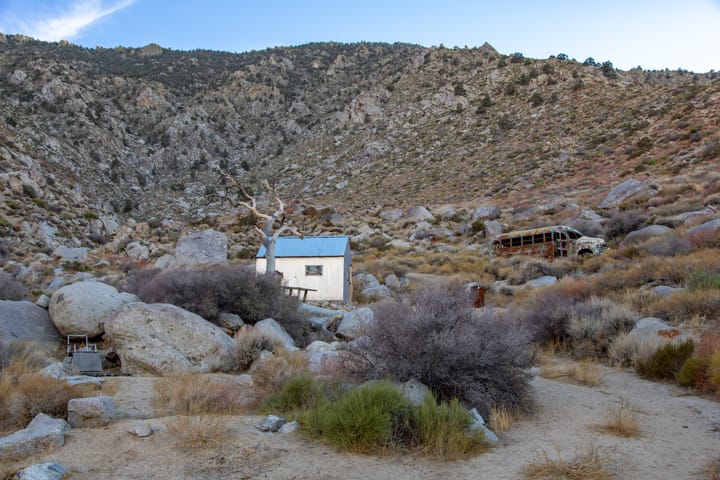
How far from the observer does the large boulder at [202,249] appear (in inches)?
1110

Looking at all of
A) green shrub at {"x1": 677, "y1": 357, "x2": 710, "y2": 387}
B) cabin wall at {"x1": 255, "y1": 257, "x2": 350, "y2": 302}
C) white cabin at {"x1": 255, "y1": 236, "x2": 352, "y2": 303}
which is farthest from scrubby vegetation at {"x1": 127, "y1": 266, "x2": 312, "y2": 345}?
cabin wall at {"x1": 255, "y1": 257, "x2": 350, "y2": 302}

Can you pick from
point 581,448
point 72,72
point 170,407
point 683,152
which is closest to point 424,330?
point 581,448

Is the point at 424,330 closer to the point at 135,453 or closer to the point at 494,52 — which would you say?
the point at 135,453

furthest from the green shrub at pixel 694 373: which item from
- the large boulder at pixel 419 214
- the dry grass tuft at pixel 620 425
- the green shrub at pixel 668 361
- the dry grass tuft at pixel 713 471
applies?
the large boulder at pixel 419 214

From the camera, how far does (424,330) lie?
22.9 feet

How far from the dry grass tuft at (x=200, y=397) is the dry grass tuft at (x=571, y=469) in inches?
142

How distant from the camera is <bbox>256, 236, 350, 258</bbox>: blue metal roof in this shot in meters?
23.1

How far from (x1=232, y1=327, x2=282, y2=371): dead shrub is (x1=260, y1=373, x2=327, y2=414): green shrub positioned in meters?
2.71

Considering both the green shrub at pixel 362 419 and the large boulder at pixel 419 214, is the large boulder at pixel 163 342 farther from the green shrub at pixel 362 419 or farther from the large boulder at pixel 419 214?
the large boulder at pixel 419 214

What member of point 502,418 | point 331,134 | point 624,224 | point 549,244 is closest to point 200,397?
point 502,418

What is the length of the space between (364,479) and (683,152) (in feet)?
140

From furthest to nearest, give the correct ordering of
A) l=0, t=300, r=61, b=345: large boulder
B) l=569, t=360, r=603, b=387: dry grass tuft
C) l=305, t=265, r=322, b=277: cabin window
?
l=305, t=265, r=322, b=277: cabin window < l=0, t=300, r=61, b=345: large boulder < l=569, t=360, r=603, b=387: dry grass tuft

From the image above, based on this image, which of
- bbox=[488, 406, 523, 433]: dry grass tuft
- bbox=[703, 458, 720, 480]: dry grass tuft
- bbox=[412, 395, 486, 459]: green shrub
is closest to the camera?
bbox=[703, 458, 720, 480]: dry grass tuft

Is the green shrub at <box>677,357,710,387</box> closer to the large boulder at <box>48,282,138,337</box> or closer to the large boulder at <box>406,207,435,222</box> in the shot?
the large boulder at <box>48,282,138,337</box>
